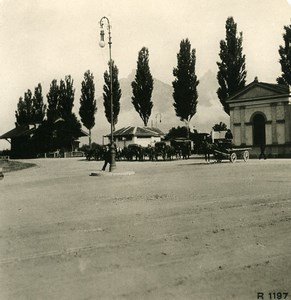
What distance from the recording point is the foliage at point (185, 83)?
4534 centimetres

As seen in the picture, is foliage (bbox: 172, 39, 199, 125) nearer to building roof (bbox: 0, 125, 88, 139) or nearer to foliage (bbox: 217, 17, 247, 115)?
foliage (bbox: 217, 17, 247, 115)

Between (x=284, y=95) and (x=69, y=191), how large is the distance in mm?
23993

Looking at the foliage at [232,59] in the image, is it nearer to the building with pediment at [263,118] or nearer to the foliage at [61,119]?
the building with pediment at [263,118]

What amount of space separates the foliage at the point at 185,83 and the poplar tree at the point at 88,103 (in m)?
14.3

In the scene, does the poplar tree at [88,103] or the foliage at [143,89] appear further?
the poplar tree at [88,103]

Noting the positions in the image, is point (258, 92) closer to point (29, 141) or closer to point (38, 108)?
point (29, 141)

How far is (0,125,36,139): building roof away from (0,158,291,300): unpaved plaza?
49378 mm

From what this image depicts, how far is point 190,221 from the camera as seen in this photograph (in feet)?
24.3

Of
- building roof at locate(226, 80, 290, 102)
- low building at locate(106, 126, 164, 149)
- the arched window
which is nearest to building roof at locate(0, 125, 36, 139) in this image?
low building at locate(106, 126, 164, 149)

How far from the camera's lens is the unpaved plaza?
13.8 ft

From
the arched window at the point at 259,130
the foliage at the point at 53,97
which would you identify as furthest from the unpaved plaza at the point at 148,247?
the foliage at the point at 53,97

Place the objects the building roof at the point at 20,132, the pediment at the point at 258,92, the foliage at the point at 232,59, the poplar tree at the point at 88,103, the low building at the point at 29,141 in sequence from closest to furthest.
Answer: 1. the pediment at the point at 258,92
2. the foliage at the point at 232,59
3. the low building at the point at 29,141
4. the poplar tree at the point at 88,103
5. the building roof at the point at 20,132

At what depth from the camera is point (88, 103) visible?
5622 centimetres

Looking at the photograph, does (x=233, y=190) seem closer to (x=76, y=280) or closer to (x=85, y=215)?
(x=85, y=215)
